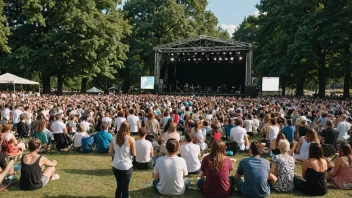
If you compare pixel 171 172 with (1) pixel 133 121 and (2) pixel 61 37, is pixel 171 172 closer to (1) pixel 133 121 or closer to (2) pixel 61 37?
(1) pixel 133 121

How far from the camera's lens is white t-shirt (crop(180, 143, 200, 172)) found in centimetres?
608

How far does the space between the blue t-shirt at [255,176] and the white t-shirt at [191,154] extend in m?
1.50

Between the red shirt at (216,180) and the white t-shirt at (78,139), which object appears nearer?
the red shirt at (216,180)

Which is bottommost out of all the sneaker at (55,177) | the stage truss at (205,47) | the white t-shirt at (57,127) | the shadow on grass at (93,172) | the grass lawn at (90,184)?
the shadow on grass at (93,172)

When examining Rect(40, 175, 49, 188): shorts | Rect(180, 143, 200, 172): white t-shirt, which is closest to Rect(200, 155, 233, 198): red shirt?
Rect(180, 143, 200, 172): white t-shirt

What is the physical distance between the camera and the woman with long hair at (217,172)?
4688 mm

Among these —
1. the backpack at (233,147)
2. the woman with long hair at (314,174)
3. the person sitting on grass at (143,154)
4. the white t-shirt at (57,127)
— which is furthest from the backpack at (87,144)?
the woman with long hair at (314,174)

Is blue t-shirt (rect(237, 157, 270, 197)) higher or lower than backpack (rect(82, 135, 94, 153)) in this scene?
higher

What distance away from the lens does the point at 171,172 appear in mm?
4848

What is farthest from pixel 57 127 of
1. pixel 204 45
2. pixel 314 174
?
pixel 204 45

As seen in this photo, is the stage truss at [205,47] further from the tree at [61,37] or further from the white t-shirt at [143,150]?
the white t-shirt at [143,150]

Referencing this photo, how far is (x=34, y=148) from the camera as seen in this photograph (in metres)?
5.01

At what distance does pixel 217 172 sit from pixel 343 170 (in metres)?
2.60

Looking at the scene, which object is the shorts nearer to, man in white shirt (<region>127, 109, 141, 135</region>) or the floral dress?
the floral dress
